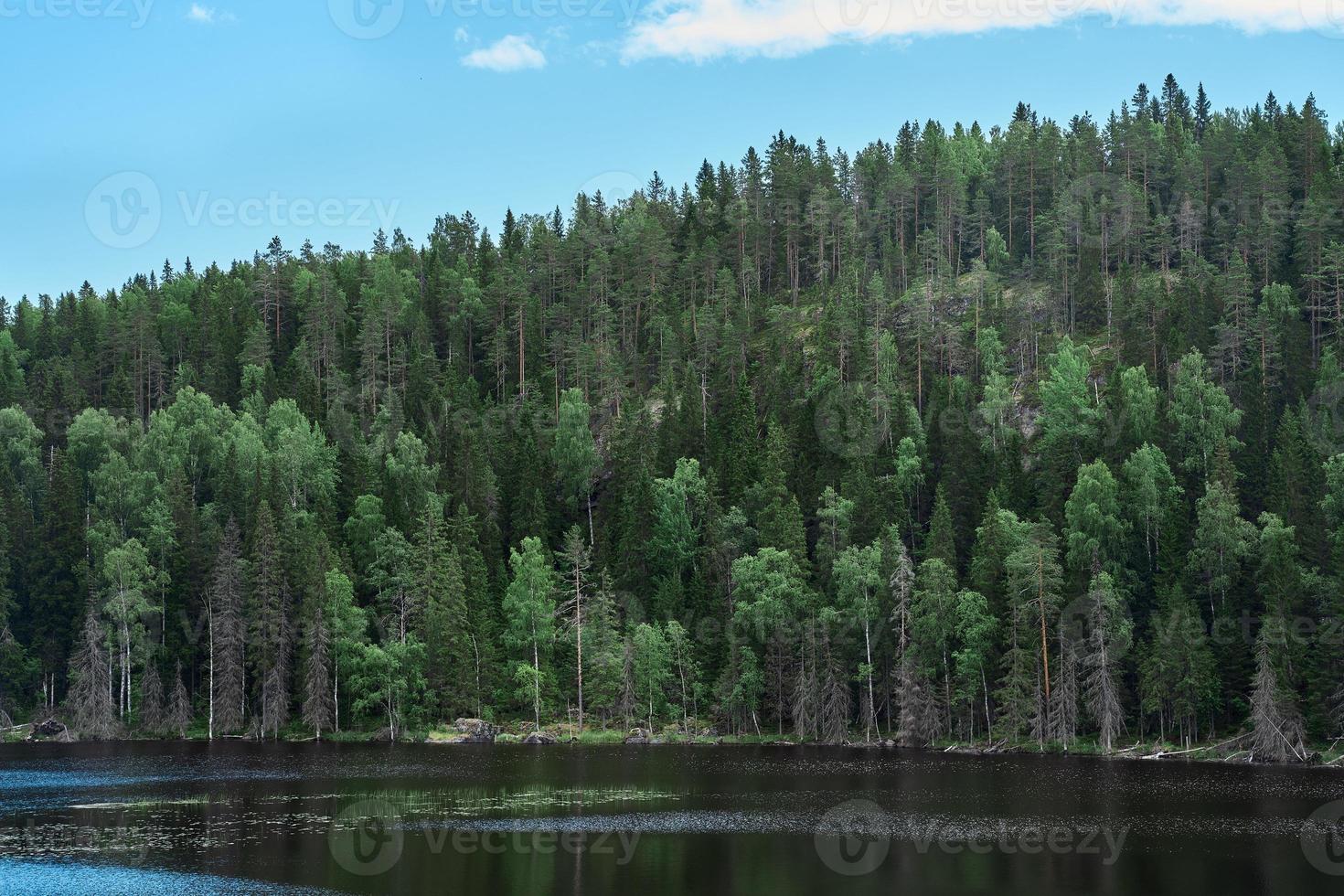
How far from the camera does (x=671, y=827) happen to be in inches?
2751

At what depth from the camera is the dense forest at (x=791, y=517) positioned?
108438 millimetres

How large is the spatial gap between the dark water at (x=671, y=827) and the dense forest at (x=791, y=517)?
1359cm

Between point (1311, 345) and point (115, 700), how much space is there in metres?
138

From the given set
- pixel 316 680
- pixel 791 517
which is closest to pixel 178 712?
pixel 316 680

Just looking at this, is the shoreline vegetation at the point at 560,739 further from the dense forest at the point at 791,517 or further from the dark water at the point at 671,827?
the dark water at the point at 671,827

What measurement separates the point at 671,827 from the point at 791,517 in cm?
6029

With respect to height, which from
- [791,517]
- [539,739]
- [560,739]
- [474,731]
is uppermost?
[791,517]

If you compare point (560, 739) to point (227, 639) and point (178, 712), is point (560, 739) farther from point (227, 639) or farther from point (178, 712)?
point (178, 712)

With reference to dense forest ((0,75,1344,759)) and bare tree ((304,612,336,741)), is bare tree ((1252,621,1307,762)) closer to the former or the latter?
dense forest ((0,75,1344,759))

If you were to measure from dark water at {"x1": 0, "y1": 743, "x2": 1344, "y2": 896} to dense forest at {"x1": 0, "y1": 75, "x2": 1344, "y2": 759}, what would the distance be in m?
13.6

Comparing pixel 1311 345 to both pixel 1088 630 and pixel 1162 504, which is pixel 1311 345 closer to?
pixel 1162 504

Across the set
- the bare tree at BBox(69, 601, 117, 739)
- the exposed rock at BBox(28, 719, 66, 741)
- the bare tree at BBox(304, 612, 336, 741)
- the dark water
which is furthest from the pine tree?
the dark water

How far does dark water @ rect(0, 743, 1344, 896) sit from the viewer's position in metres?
56.6

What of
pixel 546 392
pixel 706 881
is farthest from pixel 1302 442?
pixel 546 392
